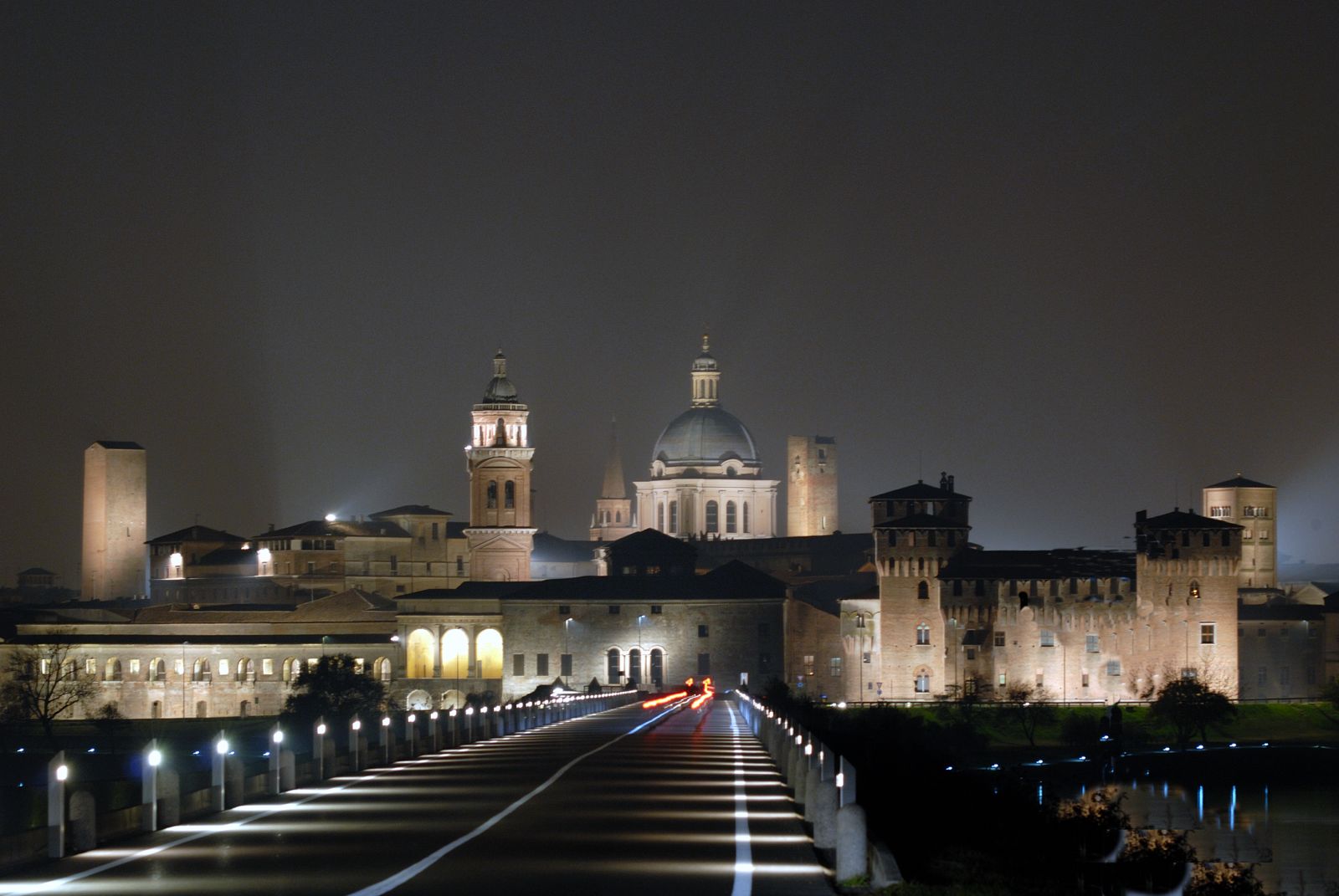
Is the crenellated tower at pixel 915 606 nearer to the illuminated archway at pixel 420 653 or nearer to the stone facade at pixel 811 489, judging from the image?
the illuminated archway at pixel 420 653


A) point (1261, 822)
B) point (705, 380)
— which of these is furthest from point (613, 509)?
point (1261, 822)

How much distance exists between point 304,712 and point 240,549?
5811cm

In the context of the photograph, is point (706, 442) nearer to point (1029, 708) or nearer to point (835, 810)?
point (1029, 708)

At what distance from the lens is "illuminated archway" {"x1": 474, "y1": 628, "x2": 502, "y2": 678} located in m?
116

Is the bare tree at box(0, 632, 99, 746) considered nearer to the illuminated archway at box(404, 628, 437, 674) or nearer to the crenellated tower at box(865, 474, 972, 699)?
the illuminated archway at box(404, 628, 437, 674)

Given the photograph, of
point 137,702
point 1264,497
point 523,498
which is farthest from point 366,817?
point 1264,497

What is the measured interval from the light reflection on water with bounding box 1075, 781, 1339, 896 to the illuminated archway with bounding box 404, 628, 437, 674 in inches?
1840

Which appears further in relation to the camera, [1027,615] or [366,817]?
[1027,615]

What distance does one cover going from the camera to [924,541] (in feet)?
355

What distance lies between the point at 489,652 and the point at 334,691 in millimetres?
Answer: 13133

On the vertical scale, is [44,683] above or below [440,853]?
below

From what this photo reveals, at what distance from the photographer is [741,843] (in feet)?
64.3

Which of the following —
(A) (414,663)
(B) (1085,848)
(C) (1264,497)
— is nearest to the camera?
(B) (1085,848)

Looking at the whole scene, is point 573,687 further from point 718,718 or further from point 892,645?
point 718,718
